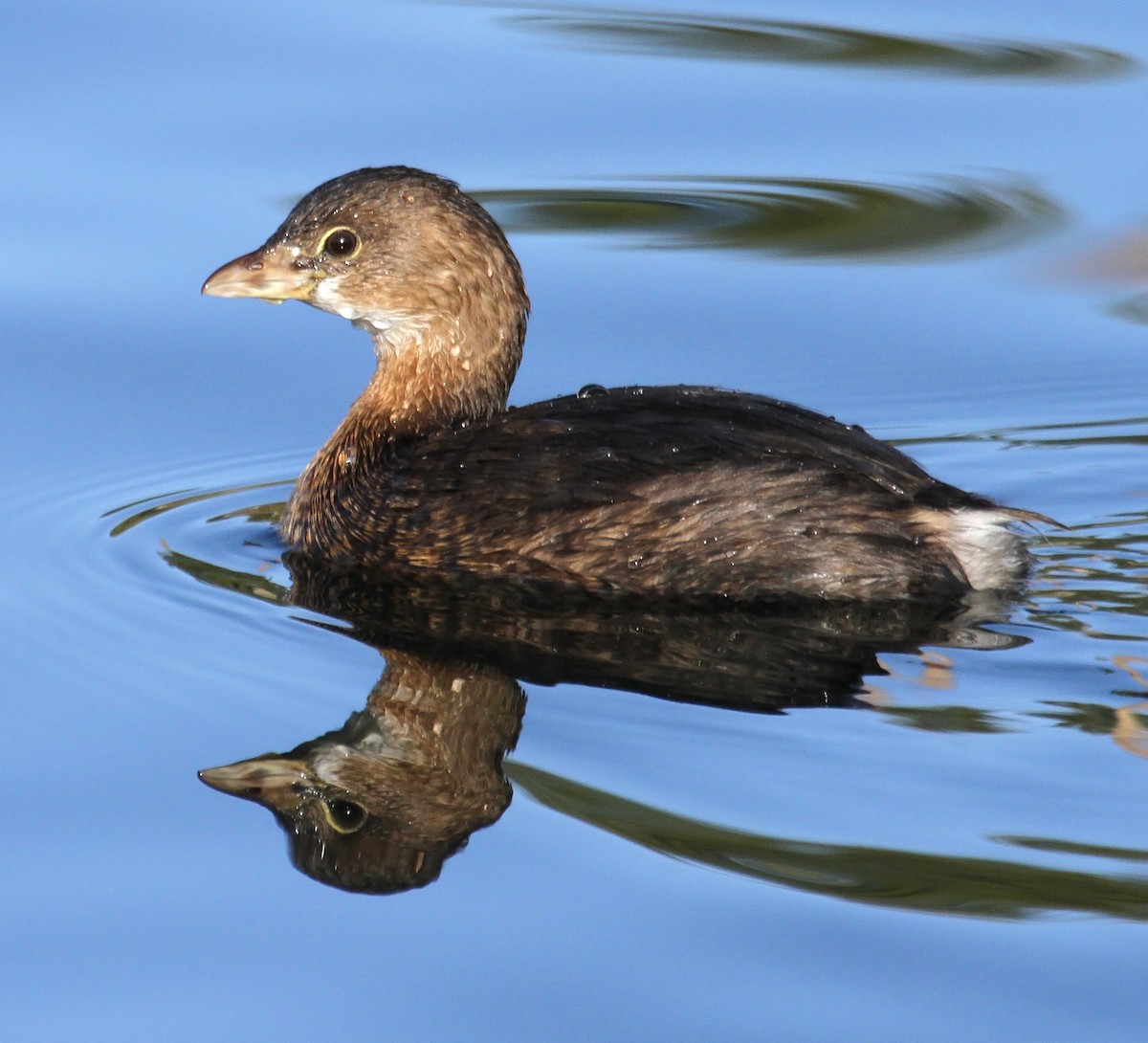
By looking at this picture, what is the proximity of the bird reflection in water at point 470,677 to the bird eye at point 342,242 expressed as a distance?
42.4 inches

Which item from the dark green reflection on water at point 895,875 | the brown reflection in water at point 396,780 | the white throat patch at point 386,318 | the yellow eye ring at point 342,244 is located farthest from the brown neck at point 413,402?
the dark green reflection on water at point 895,875

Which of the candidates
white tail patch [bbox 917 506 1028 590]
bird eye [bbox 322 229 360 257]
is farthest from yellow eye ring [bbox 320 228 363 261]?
white tail patch [bbox 917 506 1028 590]

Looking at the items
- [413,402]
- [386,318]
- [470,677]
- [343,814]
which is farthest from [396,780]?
[386,318]

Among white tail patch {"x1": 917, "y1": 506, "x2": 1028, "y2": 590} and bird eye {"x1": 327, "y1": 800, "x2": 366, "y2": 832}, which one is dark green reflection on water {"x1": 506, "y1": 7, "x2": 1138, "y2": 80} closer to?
white tail patch {"x1": 917, "y1": 506, "x2": 1028, "y2": 590}

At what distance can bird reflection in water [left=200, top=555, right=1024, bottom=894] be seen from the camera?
5.20 meters

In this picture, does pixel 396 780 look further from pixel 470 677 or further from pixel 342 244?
pixel 342 244

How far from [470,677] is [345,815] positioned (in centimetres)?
76

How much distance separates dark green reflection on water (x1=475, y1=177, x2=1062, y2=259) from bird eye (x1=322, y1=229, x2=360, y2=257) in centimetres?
248

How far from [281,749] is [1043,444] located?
130 inches

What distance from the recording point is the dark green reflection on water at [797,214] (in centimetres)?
973

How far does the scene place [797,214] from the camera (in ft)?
32.2

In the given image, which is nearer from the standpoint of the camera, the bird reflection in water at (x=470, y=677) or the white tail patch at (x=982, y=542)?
the bird reflection in water at (x=470, y=677)

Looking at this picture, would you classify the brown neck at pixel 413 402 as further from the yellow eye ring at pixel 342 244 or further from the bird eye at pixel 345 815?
the bird eye at pixel 345 815

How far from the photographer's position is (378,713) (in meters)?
5.71
